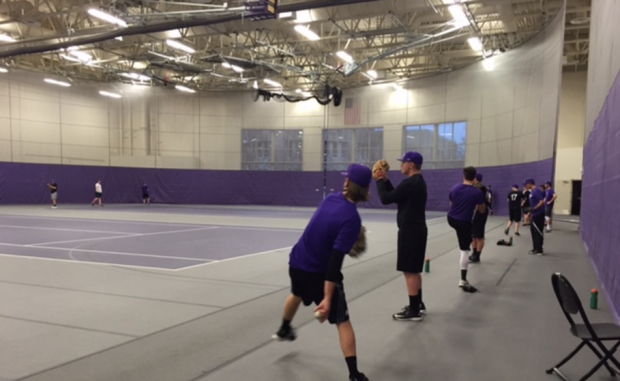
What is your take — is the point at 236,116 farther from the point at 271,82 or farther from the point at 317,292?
the point at 317,292

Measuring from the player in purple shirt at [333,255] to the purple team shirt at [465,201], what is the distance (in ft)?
12.7

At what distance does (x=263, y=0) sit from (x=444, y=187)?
2140cm

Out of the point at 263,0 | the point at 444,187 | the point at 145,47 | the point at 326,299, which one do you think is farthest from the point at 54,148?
the point at 326,299

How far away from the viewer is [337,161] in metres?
35.8

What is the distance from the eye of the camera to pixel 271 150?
37.2m

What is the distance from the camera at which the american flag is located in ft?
114

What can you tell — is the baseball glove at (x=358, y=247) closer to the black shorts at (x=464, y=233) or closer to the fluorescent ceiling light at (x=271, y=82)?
the black shorts at (x=464, y=233)

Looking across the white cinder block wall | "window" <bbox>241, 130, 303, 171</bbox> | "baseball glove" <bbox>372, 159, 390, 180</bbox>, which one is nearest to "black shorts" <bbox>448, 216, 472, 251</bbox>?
"baseball glove" <bbox>372, 159, 390, 180</bbox>

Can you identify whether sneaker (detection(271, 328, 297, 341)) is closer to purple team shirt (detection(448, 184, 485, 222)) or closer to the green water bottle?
purple team shirt (detection(448, 184, 485, 222))

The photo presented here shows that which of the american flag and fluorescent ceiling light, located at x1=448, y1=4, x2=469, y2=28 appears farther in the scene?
the american flag

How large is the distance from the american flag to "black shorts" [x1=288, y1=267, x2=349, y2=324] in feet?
105

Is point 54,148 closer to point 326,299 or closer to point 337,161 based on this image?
point 337,161

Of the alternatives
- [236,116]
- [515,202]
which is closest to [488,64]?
[515,202]

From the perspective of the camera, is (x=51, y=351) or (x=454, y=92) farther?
(x=454, y=92)
